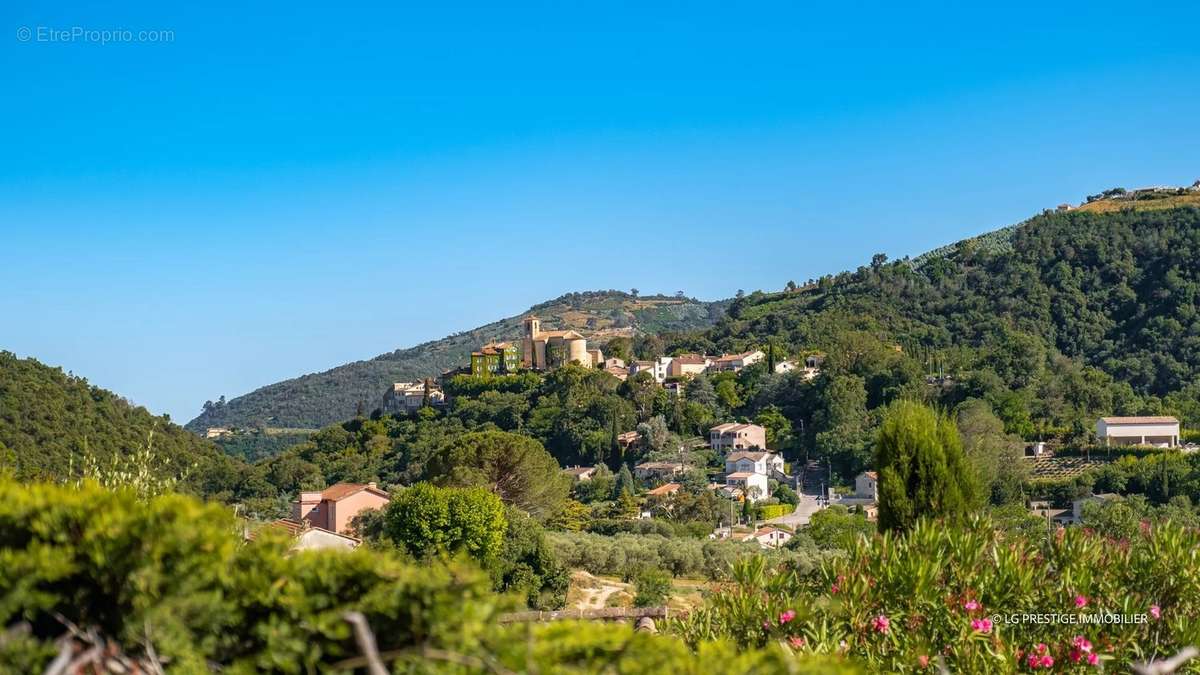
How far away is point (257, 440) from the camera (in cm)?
9694

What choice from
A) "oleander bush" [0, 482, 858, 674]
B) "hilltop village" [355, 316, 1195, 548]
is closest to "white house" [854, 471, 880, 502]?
"hilltop village" [355, 316, 1195, 548]

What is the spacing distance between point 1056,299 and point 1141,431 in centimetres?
2481

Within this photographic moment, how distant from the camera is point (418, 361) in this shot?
132 meters

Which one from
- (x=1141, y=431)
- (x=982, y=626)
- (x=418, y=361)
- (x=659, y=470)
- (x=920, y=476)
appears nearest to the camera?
(x=982, y=626)

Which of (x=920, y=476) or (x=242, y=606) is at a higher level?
(x=242, y=606)

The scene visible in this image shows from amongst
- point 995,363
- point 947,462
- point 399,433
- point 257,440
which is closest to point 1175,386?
point 995,363

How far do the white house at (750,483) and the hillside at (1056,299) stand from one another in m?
17.5

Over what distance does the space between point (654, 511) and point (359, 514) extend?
38.7 feet

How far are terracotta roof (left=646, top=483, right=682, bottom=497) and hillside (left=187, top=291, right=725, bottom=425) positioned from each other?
220ft

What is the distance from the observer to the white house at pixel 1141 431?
4116 centimetres

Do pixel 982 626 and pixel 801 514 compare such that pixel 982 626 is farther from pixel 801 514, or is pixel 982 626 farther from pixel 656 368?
pixel 656 368

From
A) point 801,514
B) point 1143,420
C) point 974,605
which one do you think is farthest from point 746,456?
point 974,605

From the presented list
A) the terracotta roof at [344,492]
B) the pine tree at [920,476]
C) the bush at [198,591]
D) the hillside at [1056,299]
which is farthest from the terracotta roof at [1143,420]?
the bush at [198,591]

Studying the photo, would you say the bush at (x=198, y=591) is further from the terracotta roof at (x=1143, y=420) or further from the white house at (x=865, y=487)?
the terracotta roof at (x=1143, y=420)
